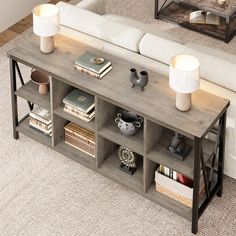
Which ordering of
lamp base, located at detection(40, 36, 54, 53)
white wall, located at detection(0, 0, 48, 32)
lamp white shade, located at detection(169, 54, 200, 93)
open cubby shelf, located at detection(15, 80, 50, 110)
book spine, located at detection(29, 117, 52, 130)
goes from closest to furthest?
lamp white shade, located at detection(169, 54, 200, 93), lamp base, located at detection(40, 36, 54, 53), open cubby shelf, located at detection(15, 80, 50, 110), book spine, located at detection(29, 117, 52, 130), white wall, located at detection(0, 0, 48, 32)

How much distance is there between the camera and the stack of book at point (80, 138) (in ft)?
17.4

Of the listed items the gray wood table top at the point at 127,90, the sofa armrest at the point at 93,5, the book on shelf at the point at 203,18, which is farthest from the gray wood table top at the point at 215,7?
the gray wood table top at the point at 127,90

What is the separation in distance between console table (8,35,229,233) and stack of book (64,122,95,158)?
45mm

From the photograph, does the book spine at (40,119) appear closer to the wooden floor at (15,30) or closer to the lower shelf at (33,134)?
the lower shelf at (33,134)

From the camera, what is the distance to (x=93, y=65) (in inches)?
195

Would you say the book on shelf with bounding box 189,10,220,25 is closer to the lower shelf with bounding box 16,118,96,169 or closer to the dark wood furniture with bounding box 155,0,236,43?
the dark wood furniture with bounding box 155,0,236,43

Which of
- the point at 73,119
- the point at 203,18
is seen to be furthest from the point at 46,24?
the point at 203,18

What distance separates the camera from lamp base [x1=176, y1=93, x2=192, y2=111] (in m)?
4.59

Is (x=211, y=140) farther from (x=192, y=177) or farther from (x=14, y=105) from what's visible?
(x=14, y=105)

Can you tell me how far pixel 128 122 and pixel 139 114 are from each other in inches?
12.8

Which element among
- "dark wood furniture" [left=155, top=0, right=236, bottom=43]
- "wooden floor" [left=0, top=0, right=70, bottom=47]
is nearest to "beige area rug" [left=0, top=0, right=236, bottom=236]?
"wooden floor" [left=0, top=0, right=70, bottom=47]

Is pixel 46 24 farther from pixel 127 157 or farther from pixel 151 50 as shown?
pixel 127 157

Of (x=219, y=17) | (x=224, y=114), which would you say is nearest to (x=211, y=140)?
(x=224, y=114)

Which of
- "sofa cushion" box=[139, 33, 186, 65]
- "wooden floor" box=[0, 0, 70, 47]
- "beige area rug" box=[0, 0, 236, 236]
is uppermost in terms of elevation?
"sofa cushion" box=[139, 33, 186, 65]
